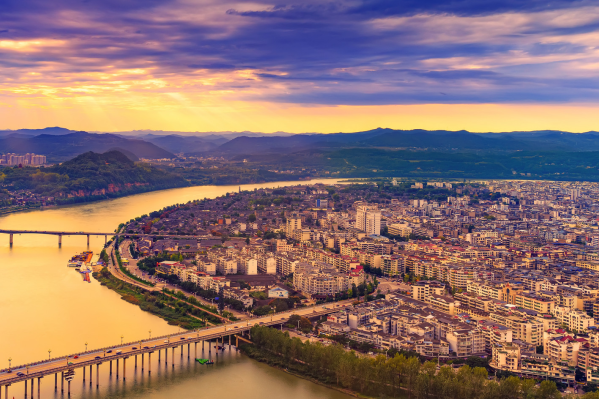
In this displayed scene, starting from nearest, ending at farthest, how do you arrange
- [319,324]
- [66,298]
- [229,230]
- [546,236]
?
[319,324] → [66,298] → [546,236] → [229,230]

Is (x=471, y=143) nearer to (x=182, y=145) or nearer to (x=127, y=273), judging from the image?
(x=182, y=145)

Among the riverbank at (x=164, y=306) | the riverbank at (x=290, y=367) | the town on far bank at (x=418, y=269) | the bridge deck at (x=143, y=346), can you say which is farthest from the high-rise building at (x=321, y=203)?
the riverbank at (x=290, y=367)

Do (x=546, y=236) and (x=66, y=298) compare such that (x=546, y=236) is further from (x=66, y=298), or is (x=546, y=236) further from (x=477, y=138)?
(x=477, y=138)

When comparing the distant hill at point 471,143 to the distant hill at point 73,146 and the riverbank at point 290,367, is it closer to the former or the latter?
the distant hill at point 73,146

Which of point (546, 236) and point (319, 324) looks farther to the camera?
point (546, 236)

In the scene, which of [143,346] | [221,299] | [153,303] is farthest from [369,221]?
[143,346]

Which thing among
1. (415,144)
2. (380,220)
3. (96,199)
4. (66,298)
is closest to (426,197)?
(380,220)
